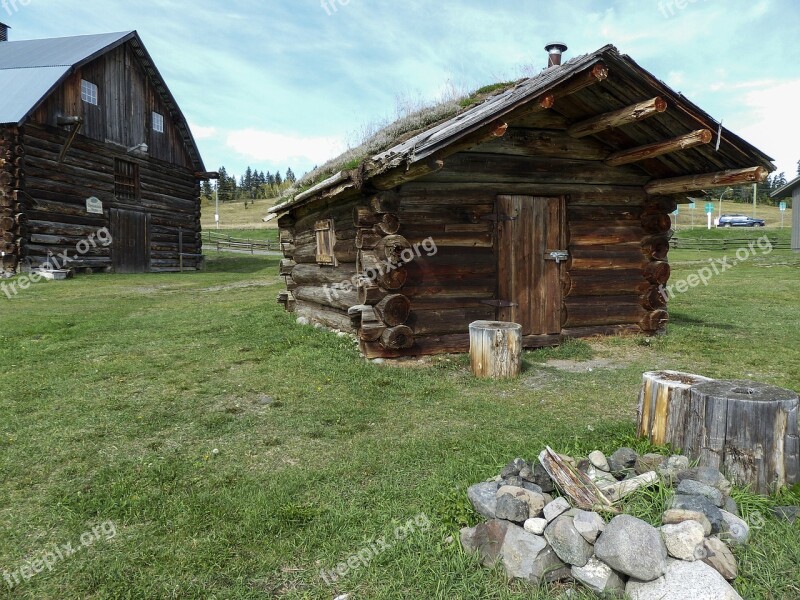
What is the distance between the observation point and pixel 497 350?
722 cm

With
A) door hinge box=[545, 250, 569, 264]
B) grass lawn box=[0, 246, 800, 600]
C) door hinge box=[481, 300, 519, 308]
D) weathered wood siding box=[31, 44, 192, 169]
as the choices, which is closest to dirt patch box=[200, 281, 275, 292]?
weathered wood siding box=[31, 44, 192, 169]

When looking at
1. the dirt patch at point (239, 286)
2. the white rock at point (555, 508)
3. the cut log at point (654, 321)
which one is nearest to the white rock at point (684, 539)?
the white rock at point (555, 508)

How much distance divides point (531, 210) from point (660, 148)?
2.15 metres

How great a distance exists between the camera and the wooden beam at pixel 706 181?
26.9 ft

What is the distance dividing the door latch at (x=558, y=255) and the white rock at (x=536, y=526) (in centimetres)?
676

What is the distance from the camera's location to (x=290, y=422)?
A: 5641 millimetres

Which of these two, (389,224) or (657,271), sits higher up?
(389,224)

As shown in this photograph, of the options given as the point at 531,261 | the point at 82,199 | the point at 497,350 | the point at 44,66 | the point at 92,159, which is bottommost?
the point at 497,350

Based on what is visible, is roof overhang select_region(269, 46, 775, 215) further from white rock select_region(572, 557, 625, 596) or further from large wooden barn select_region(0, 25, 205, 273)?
large wooden barn select_region(0, 25, 205, 273)

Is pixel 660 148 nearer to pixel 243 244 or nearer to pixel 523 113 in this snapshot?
pixel 523 113

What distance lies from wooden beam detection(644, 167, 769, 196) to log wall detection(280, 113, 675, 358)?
366 mm

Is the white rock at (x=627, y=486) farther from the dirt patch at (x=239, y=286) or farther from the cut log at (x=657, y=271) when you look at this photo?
the dirt patch at (x=239, y=286)

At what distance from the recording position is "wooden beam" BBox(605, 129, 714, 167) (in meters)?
7.75

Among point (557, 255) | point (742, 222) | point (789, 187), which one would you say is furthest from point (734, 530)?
point (742, 222)
